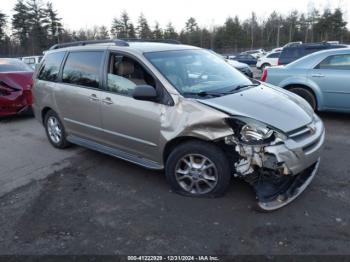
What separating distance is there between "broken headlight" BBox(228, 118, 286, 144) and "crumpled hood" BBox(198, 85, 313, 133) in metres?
0.06

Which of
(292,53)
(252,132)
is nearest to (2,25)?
(292,53)

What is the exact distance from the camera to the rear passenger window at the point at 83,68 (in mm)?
4598

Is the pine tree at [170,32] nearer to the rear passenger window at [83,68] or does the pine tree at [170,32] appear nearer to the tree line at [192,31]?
the tree line at [192,31]

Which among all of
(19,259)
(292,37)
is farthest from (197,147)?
(292,37)

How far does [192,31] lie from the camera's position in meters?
77.5

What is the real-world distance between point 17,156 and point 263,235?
14.5 feet

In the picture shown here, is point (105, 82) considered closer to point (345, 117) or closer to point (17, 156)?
point (17, 156)

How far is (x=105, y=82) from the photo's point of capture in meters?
4.45

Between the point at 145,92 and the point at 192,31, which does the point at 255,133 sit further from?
the point at 192,31

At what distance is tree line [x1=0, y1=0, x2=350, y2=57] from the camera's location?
59250 mm

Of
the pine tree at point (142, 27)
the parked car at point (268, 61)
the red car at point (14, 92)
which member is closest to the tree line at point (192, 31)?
the pine tree at point (142, 27)

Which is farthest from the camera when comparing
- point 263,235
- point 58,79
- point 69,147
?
point 69,147

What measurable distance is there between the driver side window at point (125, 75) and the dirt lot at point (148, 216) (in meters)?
1.22

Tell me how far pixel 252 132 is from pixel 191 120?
667 millimetres
